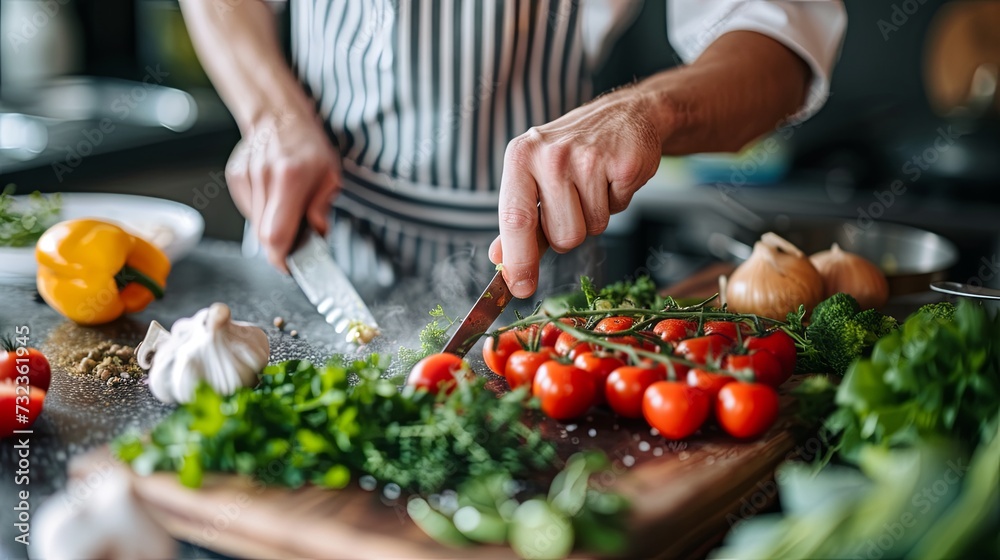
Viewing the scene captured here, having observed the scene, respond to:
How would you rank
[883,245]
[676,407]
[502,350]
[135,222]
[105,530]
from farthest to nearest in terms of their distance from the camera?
1. [883,245]
2. [135,222]
3. [502,350]
4. [676,407]
5. [105,530]

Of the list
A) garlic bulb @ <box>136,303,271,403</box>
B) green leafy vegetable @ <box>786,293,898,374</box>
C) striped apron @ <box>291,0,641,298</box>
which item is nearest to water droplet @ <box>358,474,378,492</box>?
garlic bulb @ <box>136,303,271,403</box>

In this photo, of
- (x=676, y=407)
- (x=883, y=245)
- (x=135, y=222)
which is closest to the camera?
(x=676, y=407)

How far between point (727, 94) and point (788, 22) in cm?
20

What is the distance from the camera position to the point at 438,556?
78cm

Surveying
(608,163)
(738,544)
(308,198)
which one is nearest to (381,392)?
(738,544)

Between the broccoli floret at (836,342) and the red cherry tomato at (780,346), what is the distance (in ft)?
0.25

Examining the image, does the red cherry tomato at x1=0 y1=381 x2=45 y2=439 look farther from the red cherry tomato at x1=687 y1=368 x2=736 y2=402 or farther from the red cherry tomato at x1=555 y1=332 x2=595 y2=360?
the red cherry tomato at x1=687 y1=368 x2=736 y2=402

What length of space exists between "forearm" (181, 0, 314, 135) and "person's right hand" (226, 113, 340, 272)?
42mm

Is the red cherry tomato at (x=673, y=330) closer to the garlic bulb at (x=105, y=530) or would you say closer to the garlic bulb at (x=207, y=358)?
the garlic bulb at (x=207, y=358)

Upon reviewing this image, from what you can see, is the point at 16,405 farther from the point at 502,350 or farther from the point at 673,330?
the point at 673,330

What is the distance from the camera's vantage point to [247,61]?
1.68m

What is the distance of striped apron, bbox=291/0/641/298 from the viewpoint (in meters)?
1.78

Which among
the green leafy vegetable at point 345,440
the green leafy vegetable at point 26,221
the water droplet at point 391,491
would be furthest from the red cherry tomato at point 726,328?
the green leafy vegetable at point 26,221

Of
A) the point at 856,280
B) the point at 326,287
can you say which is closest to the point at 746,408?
the point at 856,280
